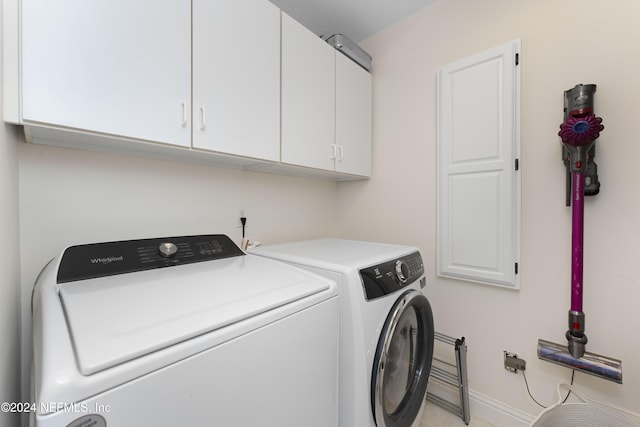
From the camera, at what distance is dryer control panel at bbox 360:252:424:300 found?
1.04 metres

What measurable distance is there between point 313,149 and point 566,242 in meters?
1.42

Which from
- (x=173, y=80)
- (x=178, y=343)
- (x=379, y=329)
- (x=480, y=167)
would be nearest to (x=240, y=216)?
(x=173, y=80)

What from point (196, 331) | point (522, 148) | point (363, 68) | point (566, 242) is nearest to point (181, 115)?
point (196, 331)

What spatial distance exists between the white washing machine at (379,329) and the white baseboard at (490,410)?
512mm

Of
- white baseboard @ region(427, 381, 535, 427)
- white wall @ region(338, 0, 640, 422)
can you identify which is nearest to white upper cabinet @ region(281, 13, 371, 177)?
white wall @ region(338, 0, 640, 422)

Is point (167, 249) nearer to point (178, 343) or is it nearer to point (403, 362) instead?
point (178, 343)

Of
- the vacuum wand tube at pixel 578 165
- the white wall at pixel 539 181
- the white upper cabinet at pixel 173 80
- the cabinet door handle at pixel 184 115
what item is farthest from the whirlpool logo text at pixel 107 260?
the vacuum wand tube at pixel 578 165

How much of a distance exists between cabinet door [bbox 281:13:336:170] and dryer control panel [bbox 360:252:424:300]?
75 cm

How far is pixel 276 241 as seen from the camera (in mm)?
1868

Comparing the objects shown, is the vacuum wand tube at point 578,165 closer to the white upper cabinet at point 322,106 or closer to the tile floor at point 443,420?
the tile floor at point 443,420

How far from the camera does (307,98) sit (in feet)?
5.10

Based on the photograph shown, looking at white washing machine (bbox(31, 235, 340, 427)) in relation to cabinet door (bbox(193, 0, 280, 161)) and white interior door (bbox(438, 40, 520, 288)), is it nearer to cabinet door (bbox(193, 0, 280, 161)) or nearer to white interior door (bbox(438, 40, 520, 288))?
cabinet door (bbox(193, 0, 280, 161))

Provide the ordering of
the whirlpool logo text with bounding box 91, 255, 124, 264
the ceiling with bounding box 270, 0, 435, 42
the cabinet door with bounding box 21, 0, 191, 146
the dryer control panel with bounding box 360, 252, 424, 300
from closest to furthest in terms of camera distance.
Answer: the cabinet door with bounding box 21, 0, 191, 146 → the whirlpool logo text with bounding box 91, 255, 124, 264 → the dryer control panel with bounding box 360, 252, 424, 300 → the ceiling with bounding box 270, 0, 435, 42

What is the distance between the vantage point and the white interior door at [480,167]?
147cm
